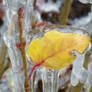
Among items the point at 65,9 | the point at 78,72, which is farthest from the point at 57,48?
the point at 65,9

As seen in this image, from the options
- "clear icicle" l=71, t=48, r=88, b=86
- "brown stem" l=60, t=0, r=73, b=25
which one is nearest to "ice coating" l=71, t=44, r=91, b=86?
"clear icicle" l=71, t=48, r=88, b=86

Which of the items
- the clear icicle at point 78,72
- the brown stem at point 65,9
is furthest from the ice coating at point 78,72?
the brown stem at point 65,9

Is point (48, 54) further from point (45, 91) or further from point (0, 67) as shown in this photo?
point (0, 67)

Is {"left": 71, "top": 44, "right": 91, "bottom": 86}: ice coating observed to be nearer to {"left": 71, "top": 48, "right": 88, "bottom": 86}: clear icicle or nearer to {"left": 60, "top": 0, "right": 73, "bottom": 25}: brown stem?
{"left": 71, "top": 48, "right": 88, "bottom": 86}: clear icicle

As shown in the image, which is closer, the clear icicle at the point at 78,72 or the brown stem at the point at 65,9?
the clear icicle at the point at 78,72

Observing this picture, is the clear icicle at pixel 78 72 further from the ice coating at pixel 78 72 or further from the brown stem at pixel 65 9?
the brown stem at pixel 65 9

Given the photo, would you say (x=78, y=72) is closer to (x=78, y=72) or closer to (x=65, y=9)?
(x=78, y=72)
